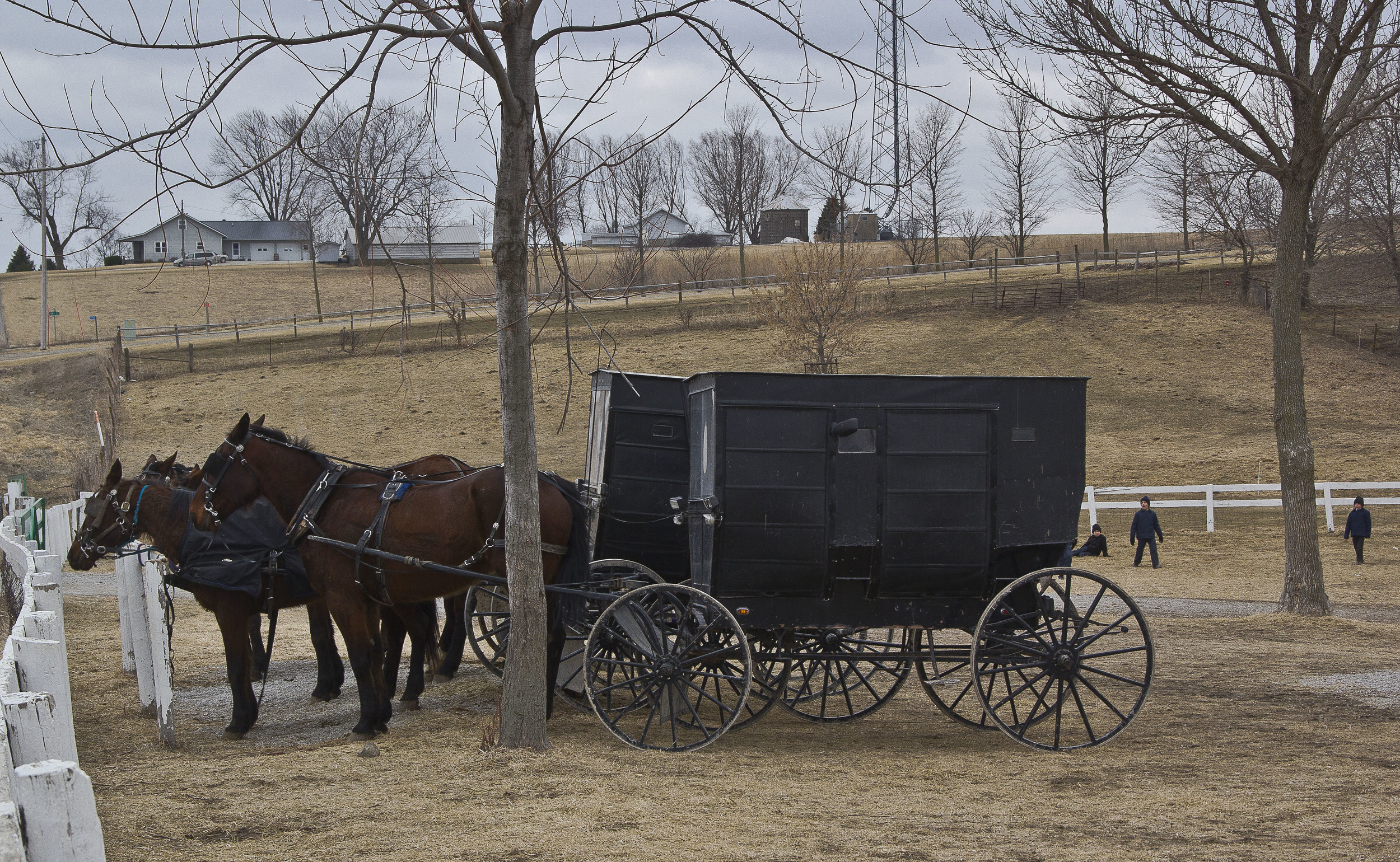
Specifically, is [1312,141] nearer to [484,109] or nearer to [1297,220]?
[1297,220]

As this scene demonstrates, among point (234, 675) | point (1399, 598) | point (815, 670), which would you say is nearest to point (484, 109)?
point (234, 675)

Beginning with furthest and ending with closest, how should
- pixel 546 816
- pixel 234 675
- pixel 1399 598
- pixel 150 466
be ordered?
pixel 1399 598 < pixel 150 466 < pixel 234 675 < pixel 546 816

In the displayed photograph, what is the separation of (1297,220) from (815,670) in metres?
8.83

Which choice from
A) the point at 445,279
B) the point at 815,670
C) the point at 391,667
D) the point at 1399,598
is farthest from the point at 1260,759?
the point at 1399,598

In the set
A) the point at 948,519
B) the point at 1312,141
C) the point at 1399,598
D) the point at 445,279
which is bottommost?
the point at 1399,598

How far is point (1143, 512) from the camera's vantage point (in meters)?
17.7

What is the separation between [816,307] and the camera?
3350cm

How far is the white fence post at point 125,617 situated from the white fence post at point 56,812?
5799 mm

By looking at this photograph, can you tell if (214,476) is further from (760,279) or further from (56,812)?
(760,279)

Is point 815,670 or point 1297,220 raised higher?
point 1297,220

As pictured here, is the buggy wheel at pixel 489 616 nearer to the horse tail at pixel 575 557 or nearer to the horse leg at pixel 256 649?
the horse tail at pixel 575 557

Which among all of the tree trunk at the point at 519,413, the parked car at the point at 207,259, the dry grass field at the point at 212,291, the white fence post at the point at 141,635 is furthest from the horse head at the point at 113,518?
the dry grass field at the point at 212,291

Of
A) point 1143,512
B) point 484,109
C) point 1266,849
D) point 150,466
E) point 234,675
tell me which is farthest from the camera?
point 1143,512

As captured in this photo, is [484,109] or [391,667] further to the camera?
[391,667]
